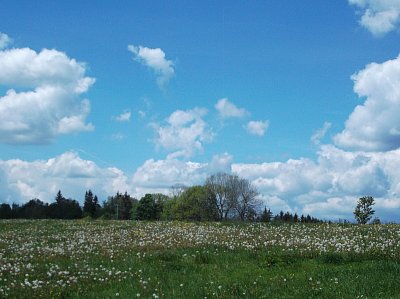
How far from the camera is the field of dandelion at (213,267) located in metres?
12.3

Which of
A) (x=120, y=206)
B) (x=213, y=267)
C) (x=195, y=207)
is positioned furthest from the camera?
(x=120, y=206)

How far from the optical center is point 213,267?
15484mm

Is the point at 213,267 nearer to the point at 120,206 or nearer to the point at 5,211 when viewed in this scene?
the point at 5,211

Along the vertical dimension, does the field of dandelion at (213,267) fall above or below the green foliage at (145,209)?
below

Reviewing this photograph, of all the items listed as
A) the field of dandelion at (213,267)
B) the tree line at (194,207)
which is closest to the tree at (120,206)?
the tree line at (194,207)

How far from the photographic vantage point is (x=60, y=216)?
4592 inches

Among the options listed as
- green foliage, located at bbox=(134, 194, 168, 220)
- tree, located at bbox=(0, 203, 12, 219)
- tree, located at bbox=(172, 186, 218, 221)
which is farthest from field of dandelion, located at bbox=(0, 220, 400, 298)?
tree, located at bbox=(0, 203, 12, 219)

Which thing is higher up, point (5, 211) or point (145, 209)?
point (145, 209)

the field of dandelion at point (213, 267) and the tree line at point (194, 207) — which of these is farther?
the tree line at point (194, 207)

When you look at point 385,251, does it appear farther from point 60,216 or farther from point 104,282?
point 60,216

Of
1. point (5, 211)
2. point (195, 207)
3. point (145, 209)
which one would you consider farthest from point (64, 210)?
point (195, 207)

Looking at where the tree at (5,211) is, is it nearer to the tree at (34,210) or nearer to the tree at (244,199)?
the tree at (34,210)

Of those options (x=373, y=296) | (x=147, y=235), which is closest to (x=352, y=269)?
(x=373, y=296)

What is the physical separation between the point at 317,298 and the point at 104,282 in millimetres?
5728
